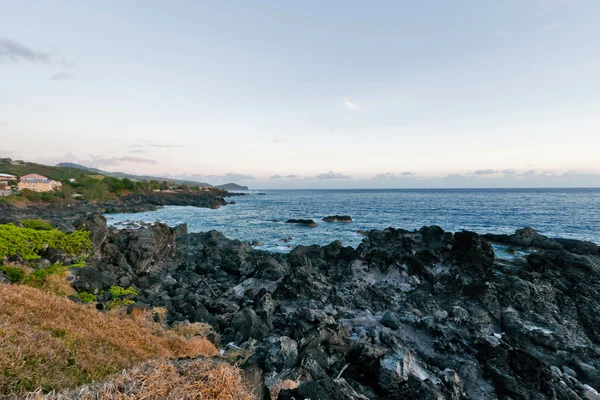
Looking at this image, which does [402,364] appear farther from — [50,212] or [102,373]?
[50,212]

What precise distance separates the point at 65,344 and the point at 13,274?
362 inches

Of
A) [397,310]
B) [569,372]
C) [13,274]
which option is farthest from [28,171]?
[569,372]

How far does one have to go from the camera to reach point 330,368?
966 centimetres

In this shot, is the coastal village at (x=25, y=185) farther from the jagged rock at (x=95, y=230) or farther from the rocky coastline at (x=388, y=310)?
the rocky coastline at (x=388, y=310)

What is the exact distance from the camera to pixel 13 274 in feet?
42.5

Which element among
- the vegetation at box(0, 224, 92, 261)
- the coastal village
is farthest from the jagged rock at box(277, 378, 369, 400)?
the coastal village

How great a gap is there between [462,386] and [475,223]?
57.5 meters

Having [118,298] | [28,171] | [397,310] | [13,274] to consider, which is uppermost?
[28,171]

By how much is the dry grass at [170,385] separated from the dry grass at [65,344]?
1.14 metres

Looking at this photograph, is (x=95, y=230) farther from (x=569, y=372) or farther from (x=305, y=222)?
(x=305, y=222)

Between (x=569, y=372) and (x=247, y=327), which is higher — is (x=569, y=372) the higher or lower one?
the lower one

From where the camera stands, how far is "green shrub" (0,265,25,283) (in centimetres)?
1285

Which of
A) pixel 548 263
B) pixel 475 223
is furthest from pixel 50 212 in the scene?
pixel 475 223

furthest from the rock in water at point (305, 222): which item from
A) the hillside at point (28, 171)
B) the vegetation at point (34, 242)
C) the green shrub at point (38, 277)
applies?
the hillside at point (28, 171)
